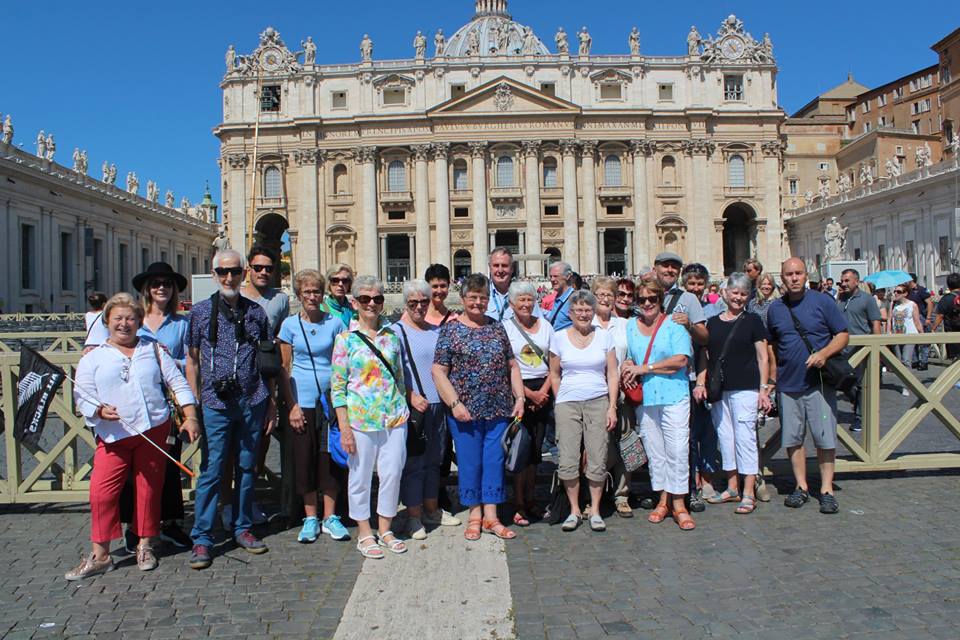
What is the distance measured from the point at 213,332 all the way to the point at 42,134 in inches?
1555

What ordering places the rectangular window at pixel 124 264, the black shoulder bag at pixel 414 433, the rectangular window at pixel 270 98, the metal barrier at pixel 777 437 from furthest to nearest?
the rectangular window at pixel 270 98 → the rectangular window at pixel 124 264 → the metal barrier at pixel 777 437 → the black shoulder bag at pixel 414 433

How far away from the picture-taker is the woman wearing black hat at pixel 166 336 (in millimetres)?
5613

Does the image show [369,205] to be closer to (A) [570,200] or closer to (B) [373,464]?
(A) [570,200]

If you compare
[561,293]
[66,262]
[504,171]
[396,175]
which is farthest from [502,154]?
[561,293]

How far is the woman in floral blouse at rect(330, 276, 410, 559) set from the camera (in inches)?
217

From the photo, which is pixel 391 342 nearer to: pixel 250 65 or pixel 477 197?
pixel 477 197

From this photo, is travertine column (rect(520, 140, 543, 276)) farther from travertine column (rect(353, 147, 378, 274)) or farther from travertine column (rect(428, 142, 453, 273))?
travertine column (rect(353, 147, 378, 274))

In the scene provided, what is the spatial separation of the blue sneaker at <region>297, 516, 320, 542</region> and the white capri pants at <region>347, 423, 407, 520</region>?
1.43 feet

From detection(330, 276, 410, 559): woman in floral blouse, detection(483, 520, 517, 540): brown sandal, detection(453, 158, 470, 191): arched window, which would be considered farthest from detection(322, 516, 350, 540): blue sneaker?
detection(453, 158, 470, 191): arched window

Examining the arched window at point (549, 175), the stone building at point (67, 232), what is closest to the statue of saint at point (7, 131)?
the stone building at point (67, 232)

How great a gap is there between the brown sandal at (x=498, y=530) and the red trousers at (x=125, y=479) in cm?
255

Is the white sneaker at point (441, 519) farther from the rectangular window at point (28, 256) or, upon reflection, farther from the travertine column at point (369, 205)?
the travertine column at point (369, 205)

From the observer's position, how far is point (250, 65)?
171 feet

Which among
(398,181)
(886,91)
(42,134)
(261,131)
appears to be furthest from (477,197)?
(886,91)
